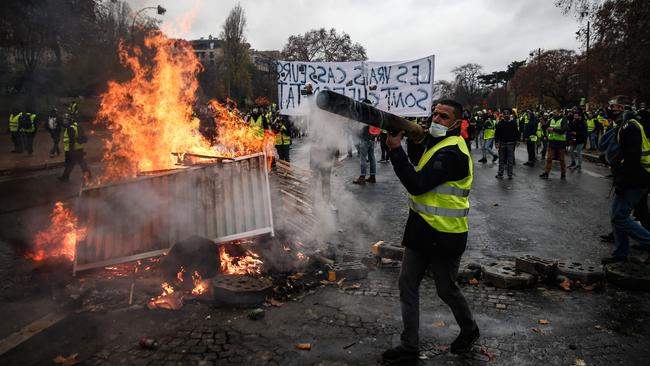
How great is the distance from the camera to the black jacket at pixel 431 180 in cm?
332

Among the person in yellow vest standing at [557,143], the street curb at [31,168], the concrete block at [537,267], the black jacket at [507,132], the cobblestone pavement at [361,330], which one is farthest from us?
the street curb at [31,168]

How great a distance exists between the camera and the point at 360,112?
2936 mm

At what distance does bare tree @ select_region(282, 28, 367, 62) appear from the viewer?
5804 cm

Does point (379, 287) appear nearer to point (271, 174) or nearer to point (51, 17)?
point (271, 174)

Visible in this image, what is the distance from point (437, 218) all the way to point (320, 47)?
58.5 metres

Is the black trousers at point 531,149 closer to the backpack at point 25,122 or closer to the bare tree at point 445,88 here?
the backpack at point 25,122

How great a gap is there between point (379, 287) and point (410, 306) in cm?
151

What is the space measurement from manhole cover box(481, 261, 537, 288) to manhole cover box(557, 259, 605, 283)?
0.38m

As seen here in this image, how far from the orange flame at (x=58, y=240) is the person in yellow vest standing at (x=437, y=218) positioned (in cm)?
388

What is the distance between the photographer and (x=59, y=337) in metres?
3.98

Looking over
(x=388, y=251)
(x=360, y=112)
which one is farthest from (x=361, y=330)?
(x=360, y=112)

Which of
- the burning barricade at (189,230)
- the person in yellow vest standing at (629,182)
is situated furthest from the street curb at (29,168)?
the person in yellow vest standing at (629,182)

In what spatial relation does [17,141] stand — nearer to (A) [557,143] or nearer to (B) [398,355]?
(A) [557,143]

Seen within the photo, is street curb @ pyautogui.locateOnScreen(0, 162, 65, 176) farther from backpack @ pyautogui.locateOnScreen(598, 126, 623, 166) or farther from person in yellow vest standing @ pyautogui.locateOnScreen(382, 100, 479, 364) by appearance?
backpack @ pyautogui.locateOnScreen(598, 126, 623, 166)
